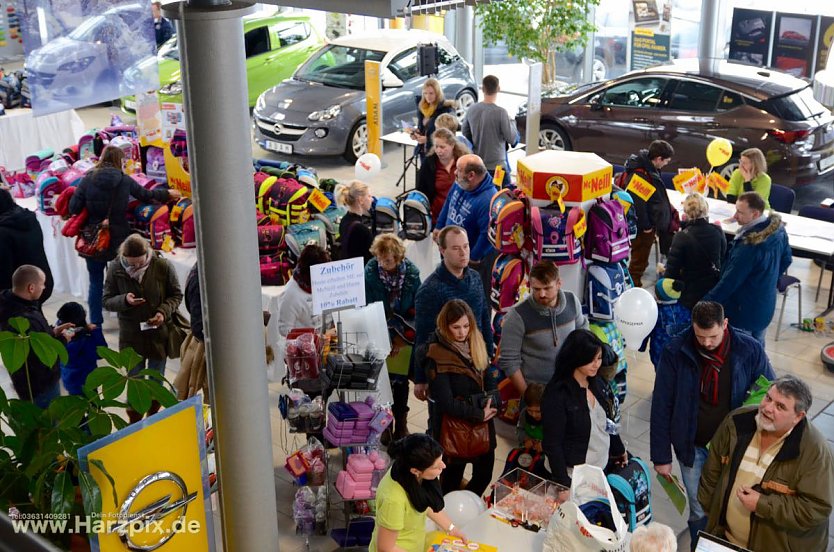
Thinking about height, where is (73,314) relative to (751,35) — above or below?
below

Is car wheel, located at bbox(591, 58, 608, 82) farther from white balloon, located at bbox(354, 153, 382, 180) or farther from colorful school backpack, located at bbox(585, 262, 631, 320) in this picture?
colorful school backpack, located at bbox(585, 262, 631, 320)

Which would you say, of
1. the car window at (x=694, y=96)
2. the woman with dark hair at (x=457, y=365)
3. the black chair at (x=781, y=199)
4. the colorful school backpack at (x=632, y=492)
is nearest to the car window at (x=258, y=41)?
the car window at (x=694, y=96)

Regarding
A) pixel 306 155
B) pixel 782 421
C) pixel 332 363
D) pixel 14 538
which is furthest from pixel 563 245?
pixel 306 155

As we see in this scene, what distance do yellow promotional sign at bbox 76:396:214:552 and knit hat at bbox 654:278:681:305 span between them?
3.87 m

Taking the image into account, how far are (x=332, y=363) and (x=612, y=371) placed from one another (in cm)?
142

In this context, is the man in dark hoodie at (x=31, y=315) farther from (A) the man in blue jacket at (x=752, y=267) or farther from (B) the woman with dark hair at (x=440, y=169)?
(A) the man in blue jacket at (x=752, y=267)

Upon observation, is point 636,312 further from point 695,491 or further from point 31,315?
point 31,315

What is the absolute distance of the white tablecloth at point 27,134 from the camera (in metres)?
11.3

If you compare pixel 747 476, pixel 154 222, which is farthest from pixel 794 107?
pixel 747 476

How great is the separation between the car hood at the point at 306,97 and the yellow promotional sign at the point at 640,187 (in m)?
5.45

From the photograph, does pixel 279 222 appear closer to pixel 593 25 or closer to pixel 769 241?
pixel 769 241

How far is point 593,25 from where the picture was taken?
49.0 feet

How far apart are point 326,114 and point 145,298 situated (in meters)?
6.51

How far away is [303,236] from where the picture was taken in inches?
278
